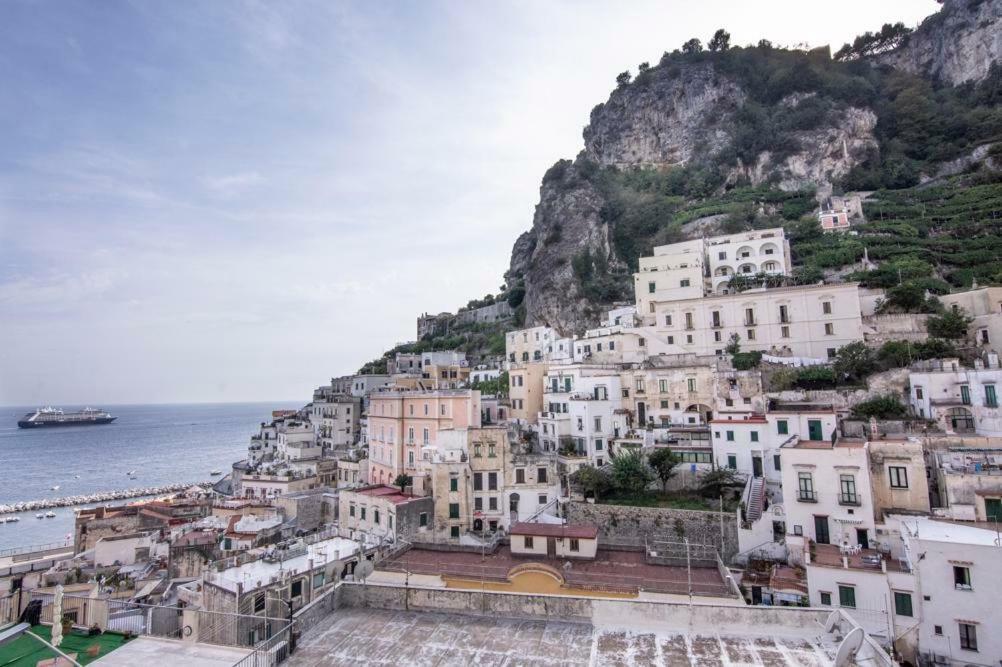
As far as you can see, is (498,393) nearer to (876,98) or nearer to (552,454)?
(552,454)

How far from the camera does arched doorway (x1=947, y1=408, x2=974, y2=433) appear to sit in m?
24.2

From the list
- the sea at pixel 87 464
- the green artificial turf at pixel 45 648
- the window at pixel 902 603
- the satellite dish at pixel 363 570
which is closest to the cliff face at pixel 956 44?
the window at pixel 902 603

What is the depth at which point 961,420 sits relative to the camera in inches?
967

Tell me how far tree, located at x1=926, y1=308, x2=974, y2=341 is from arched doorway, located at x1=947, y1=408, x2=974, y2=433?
10.2m

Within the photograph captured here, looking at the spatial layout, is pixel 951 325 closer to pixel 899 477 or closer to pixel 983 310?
pixel 983 310

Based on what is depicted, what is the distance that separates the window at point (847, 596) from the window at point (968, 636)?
2.61 meters

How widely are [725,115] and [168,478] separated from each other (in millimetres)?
103072

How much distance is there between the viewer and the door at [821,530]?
20875 millimetres

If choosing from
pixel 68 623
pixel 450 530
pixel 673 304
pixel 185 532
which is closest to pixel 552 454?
pixel 450 530

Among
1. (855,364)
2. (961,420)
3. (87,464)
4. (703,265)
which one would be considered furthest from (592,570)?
(87,464)

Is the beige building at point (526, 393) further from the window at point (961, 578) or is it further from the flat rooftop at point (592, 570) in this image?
the window at point (961, 578)

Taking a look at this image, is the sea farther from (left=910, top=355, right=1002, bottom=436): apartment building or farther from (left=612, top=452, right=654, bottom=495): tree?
(left=910, top=355, right=1002, bottom=436): apartment building

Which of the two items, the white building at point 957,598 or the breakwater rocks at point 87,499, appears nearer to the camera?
the white building at point 957,598

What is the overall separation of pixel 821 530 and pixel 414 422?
2394 centimetres
